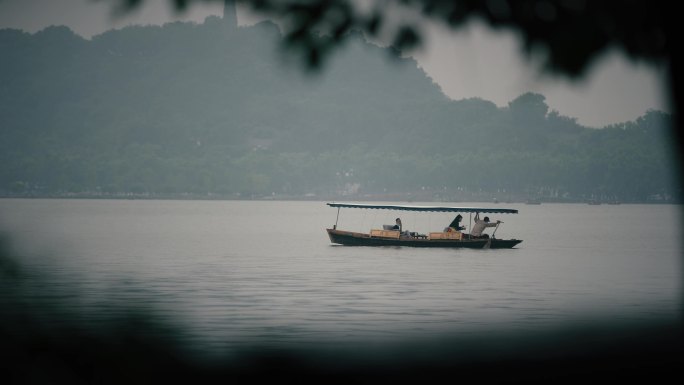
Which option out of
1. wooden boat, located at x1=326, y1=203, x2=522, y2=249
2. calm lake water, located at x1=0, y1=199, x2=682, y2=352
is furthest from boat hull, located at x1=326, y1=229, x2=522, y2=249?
calm lake water, located at x1=0, y1=199, x2=682, y2=352

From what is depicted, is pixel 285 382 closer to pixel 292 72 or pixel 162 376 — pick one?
pixel 162 376

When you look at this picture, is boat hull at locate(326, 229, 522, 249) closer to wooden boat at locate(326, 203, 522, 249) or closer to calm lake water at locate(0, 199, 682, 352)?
wooden boat at locate(326, 203, 522, 249)

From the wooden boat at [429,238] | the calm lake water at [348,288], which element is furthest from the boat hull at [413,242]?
the calm lake water at [348,288]

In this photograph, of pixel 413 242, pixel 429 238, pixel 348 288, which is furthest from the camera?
pixel 429 238

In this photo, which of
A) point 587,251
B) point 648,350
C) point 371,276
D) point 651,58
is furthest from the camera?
point 587,251

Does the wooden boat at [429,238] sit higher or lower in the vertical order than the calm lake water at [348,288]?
higher

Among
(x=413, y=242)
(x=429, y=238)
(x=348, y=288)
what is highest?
(x=429, y=238)

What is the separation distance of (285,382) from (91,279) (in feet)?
106

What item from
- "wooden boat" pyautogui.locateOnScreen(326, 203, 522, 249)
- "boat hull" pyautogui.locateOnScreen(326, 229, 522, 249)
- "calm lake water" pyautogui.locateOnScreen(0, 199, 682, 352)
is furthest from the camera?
"boat hull" pyautogui.locateOnScreen(326, 229, 522, 249)

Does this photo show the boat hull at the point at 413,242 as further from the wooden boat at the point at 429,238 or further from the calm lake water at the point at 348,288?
the calm lake water at the point at 348,288

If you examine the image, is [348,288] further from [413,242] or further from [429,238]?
[429,238]

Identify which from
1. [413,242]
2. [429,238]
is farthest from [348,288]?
[429,238]

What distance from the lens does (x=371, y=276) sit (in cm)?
4369

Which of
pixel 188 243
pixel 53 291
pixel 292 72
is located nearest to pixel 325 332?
pixel 53 291
